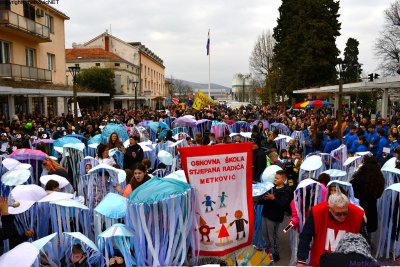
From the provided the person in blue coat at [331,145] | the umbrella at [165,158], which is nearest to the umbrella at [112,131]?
the umbrella at [165,158]

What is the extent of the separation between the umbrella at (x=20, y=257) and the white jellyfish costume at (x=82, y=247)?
0.53 m

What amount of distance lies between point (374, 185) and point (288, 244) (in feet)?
5.95

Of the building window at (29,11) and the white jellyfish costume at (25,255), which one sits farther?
the building window at (29,11)

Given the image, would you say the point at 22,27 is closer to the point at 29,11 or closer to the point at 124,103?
the point at 29,11

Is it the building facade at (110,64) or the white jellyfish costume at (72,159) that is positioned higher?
the building facade at (110,64)

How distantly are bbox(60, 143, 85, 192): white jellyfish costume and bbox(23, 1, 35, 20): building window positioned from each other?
18749mm

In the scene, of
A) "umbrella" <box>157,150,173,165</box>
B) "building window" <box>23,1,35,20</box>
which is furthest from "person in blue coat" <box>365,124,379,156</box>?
"building window" <box>23,1,35,20</box>

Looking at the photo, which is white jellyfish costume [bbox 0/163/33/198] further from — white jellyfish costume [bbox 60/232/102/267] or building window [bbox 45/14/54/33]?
building window [bbox 45/14/54/33]

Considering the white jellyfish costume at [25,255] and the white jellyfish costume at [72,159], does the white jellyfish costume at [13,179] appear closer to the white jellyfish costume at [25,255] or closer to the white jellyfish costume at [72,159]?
the white jellyfish costume at [25,255]

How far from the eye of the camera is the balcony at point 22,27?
18931 mm

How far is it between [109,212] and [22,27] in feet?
67.4

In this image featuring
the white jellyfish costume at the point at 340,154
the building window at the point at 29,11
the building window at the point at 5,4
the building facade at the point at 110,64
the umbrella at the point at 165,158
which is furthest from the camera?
the building facade at the point at 110,64

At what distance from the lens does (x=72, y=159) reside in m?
7.20

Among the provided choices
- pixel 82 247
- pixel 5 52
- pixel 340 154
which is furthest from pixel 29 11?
pixel 82 247
